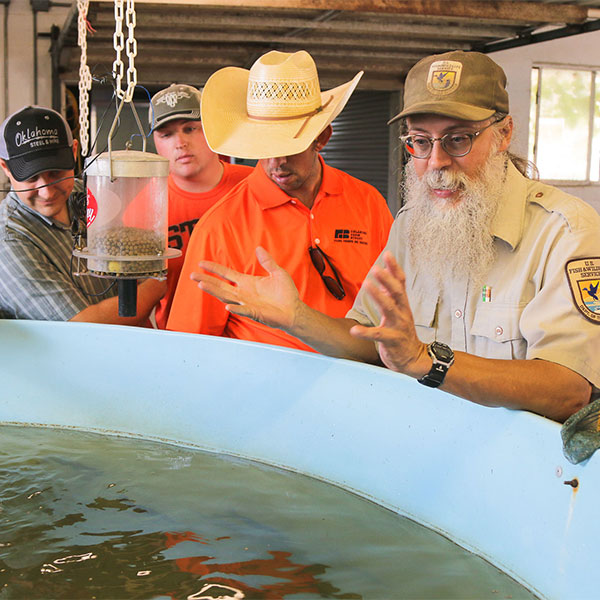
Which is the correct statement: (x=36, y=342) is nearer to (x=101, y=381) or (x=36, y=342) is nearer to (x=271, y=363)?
(x=101, y=381)

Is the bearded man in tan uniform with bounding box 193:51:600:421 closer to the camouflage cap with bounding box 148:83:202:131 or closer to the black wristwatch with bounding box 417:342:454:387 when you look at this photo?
the black wristwatch with bounding box 417:342:454:387

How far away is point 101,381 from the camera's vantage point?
2.50 metres

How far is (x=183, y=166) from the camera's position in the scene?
297 cm

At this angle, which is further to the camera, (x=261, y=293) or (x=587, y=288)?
(x=261, y=293)

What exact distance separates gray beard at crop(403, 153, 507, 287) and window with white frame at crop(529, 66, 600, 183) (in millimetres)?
7228

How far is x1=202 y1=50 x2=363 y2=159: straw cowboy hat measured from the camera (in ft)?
7.87

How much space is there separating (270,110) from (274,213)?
31 centimetres

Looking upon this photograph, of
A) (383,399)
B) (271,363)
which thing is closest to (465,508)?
(383,399)

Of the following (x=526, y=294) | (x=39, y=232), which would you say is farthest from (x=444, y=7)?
(x=526, y=294)

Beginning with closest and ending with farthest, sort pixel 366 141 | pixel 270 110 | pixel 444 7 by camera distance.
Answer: pixel 270 110 → pixel 444 7 → pixel 366 141

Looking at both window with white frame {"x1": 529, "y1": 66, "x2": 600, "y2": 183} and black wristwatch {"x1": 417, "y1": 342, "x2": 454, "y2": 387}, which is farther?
window with white frame {"x1": 529, "y1": 66, "x2": 600, "y2": 183}

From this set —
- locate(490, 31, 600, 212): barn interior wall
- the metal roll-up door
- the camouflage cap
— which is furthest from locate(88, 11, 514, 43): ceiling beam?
the camouflage cap

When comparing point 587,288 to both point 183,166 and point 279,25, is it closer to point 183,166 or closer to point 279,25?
point 183,166

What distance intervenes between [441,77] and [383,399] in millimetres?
776
